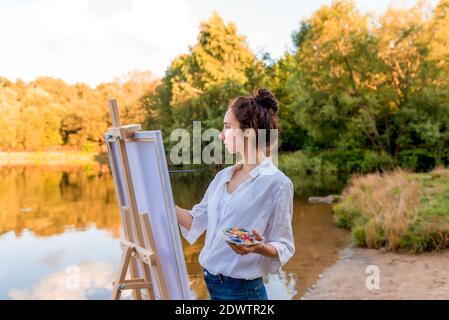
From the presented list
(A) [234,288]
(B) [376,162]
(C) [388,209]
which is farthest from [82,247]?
(B) [376,162]

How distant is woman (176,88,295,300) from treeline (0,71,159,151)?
25.4m

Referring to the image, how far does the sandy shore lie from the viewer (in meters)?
4.26

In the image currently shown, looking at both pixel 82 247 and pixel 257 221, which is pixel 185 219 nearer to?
pixel 257 221

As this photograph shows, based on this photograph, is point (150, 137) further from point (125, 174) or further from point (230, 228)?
point (230, 228)

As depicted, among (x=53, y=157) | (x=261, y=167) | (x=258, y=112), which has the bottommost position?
(x=53, y=157)

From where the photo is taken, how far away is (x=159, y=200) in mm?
1757

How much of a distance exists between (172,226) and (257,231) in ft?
1.26

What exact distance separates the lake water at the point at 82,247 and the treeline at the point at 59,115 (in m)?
15.7

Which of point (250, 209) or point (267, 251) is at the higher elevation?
point (250, 209)

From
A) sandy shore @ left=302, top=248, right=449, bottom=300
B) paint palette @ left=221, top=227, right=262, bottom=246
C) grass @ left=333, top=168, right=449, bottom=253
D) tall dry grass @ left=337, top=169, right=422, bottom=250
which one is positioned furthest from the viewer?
tall dry grass @ left=337, top=169, right=422, bottom=250

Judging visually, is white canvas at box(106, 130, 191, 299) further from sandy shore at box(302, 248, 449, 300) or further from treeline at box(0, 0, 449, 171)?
treeline at box(0, 0, 449, 171)

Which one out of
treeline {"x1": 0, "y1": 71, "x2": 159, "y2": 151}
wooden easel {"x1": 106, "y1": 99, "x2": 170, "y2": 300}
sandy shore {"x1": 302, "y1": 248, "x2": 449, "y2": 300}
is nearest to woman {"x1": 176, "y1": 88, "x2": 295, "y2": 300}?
wooden easel {"x1": 106, "y1": 99, "x2": 170, "y2": 300}

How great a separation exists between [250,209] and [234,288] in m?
0.26
